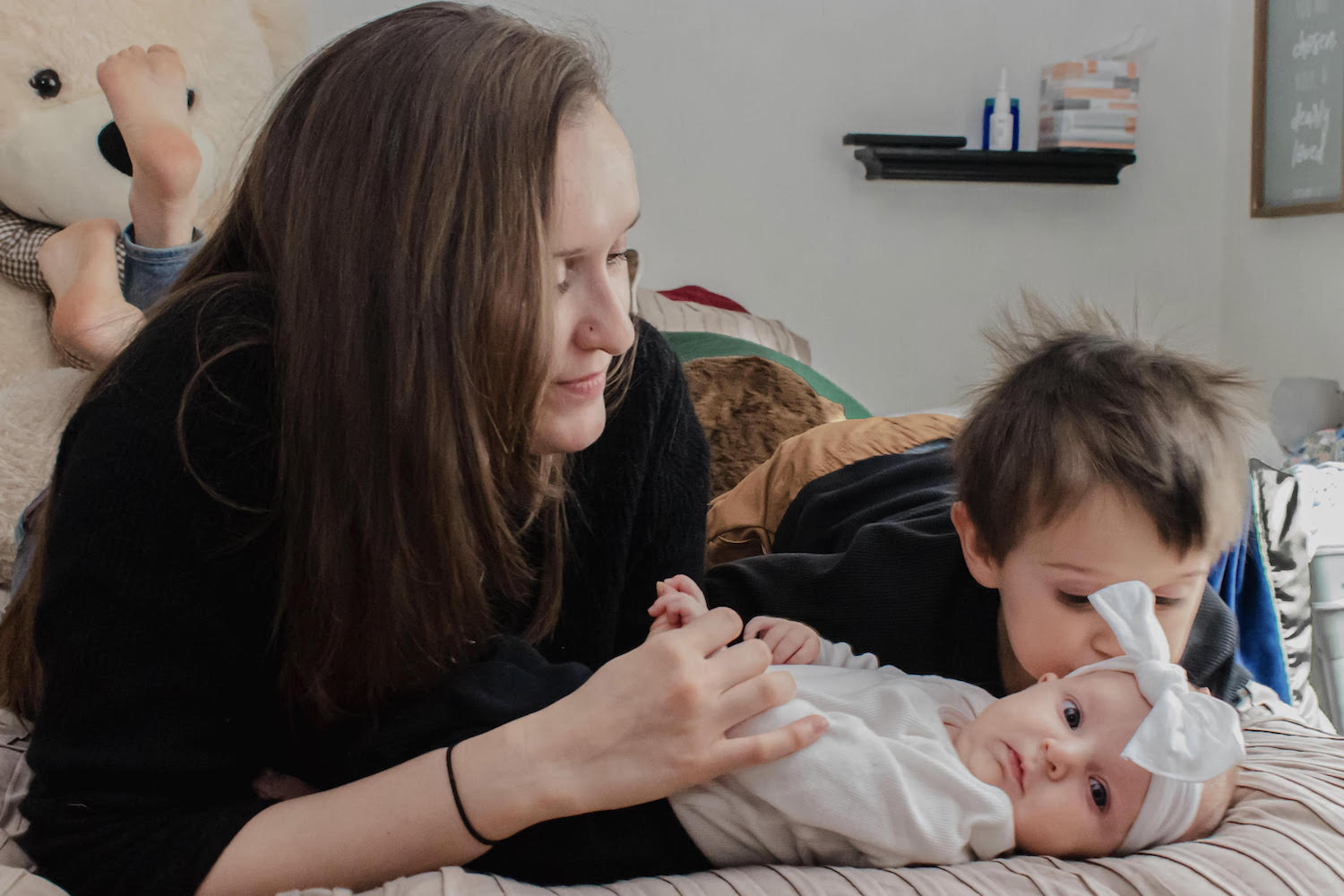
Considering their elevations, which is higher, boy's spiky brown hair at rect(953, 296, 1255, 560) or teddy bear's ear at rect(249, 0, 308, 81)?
teddy bear's ear at rect(249, 0, 308, 81)

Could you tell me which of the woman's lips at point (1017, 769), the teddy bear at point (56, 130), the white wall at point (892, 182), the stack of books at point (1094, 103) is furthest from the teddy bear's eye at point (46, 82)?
the stack of books at point (1094, 103)

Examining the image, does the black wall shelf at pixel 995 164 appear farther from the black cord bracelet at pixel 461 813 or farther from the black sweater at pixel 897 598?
the black cord bracelet at pixel 461 813

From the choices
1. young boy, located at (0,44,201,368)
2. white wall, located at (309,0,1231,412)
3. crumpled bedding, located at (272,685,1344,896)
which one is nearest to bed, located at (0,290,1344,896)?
crumpled bedding, located at (272,685,1344,896)

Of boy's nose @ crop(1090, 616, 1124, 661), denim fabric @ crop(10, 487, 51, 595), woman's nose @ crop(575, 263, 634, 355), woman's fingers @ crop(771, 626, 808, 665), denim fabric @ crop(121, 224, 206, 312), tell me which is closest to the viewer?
woman's nose @ crop(575, 263, 634, 355)

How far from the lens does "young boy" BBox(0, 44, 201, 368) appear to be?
1630 millimetres

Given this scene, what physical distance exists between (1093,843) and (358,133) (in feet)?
2.46

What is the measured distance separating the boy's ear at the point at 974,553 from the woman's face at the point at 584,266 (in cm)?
46

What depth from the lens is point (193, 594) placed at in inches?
32.5

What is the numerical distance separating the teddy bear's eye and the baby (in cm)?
185


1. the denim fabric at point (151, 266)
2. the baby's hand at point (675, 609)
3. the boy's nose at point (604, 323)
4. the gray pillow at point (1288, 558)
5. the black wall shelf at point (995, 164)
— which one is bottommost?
the gray pillow at point (1288, 558)

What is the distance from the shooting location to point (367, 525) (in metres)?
0.81

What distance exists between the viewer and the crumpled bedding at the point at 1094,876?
2.44ft

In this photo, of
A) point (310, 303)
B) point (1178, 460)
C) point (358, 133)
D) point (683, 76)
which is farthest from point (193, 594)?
point (683, 76)

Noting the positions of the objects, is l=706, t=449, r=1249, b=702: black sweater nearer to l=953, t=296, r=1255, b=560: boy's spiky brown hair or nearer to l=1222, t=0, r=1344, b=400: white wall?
l=953, t=296, r=1255, b=560: boy's spiky brown hair
